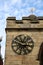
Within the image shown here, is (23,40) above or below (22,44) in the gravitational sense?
above

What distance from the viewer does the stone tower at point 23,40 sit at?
94.8ft

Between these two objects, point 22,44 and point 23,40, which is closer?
point 22,44

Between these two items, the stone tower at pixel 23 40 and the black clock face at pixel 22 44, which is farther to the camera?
the black clock face at pixel 22 44

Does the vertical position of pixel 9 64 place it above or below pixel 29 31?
below

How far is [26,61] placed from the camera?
28.9 meters

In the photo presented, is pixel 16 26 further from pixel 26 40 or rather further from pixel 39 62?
pixel 39 62

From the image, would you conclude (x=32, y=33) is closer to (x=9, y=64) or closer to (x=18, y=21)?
(x=18, y=21)

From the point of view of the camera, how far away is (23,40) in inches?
1156

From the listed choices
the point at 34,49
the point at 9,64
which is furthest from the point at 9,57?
the point at 34,49

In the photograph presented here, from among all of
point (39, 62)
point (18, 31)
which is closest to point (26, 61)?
point (39, 62)

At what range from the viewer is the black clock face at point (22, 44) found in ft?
95.5

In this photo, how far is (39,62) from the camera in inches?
1129

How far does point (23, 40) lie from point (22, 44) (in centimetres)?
42

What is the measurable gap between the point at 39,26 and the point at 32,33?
98 centimetres
